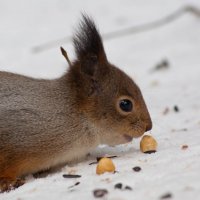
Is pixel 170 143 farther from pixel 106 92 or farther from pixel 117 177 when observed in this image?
pixel 117 177

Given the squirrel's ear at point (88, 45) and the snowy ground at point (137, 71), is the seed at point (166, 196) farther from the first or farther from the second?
the squirrel's ear at point (88, 45)

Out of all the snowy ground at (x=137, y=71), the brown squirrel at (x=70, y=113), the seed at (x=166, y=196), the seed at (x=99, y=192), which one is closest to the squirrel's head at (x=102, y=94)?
the brown squirrel at (x=70, y=113)

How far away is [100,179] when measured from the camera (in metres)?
3.16

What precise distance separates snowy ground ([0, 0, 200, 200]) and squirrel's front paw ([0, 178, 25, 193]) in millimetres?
54

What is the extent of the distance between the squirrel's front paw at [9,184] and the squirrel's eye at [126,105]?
2.24 feet

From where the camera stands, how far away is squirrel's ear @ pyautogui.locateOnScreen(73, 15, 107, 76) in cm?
348

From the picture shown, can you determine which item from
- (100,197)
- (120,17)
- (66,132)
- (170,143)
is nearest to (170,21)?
(120,17)

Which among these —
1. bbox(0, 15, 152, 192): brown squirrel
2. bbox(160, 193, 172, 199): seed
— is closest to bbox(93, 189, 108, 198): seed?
bbox(160, 193, 172, 199): seed

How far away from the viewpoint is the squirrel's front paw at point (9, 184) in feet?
10.8

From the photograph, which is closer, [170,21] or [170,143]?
[170,143]

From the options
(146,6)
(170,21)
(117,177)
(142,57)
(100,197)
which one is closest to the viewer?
(100,197)

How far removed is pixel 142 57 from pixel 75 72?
10.9 feet

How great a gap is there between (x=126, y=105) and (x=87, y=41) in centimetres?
41

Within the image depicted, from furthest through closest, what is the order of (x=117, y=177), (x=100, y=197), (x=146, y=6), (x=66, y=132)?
1. (x=146, y=6)
2. (x=66, y=132)
3. (x=117, y=177)
4. (x=100, y=197)
